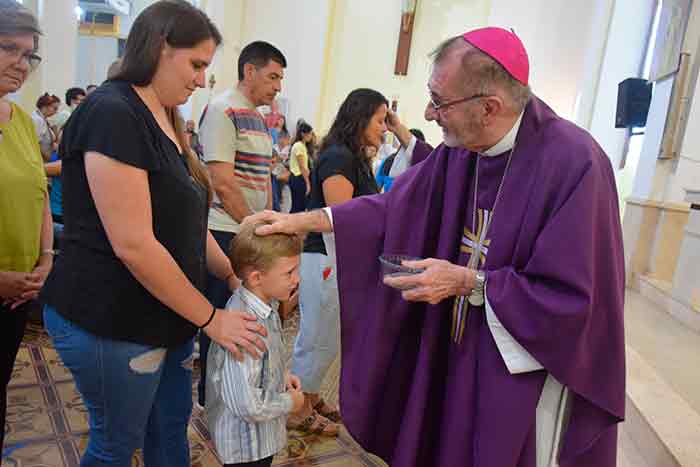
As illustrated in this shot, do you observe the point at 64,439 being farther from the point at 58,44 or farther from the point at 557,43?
the point at 557,43

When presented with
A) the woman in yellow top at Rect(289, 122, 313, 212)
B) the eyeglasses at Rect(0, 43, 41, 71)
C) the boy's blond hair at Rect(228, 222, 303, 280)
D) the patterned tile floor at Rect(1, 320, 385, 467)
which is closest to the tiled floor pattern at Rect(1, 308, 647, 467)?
the patterned tile floor at Rect(1, 320, 385, 467)

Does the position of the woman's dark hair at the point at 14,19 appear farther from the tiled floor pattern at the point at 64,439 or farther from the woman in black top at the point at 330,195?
the tiled floor pattern at the point at 64,439

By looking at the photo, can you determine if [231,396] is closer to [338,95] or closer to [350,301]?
[350,301]

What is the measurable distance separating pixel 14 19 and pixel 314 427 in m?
2.15

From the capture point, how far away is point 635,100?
22.8 feet

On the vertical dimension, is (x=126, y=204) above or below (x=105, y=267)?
above

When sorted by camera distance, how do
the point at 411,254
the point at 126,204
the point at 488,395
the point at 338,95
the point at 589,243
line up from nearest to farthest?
1. the point at 126,204
2. the point at 589,243
3. the point at 488,395
4. the point at 411,254
5. the point at 338,95

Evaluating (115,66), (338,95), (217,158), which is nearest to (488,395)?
(115,66)

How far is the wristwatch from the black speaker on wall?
22.1 ft

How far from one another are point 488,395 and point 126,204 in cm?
101

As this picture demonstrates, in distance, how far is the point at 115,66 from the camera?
1396 millimetres

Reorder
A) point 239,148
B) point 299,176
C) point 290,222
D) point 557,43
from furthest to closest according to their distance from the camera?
point 557,43 < point 299,176 < point 239,148 < point 290,222

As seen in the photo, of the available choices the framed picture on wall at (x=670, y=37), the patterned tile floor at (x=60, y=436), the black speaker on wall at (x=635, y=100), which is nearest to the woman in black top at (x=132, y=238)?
the patterned tile floor at (x=60, y=436)

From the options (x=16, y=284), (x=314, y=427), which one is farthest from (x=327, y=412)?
(x=16, y=284)
